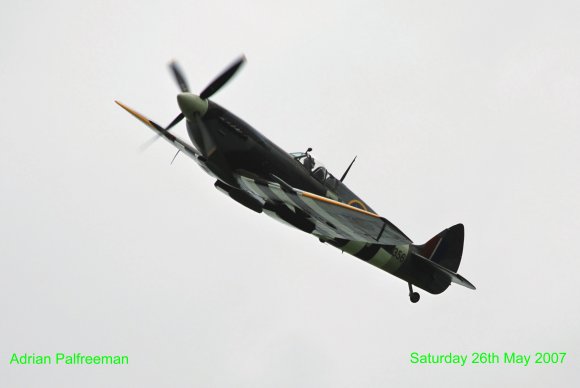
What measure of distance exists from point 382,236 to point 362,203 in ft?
10.9

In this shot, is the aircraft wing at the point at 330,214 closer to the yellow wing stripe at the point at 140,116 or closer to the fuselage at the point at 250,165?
the fuselage at the point at 250,165

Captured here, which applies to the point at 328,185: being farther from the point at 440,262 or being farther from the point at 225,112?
the point at 440,262

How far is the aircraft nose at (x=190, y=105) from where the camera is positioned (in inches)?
664

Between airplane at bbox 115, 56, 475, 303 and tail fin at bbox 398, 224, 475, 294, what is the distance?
1.27 feet

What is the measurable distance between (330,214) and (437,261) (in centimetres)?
569

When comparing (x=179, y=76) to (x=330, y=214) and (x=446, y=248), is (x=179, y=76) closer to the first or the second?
(x=330, y=214)

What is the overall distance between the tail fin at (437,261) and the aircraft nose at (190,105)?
7.19 meters

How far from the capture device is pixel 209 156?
683 inches

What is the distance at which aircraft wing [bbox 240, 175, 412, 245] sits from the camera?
15909mm

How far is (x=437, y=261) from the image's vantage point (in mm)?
21578

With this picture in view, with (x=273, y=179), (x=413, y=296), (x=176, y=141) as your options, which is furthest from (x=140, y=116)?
(x=413, y=296)

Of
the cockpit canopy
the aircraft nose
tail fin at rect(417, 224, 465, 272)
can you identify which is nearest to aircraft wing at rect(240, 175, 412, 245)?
the cockpit canopy

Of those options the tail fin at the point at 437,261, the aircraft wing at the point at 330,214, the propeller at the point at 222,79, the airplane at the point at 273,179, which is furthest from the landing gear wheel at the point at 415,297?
the propeller at the point at 222,79

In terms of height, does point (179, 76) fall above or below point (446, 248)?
above
